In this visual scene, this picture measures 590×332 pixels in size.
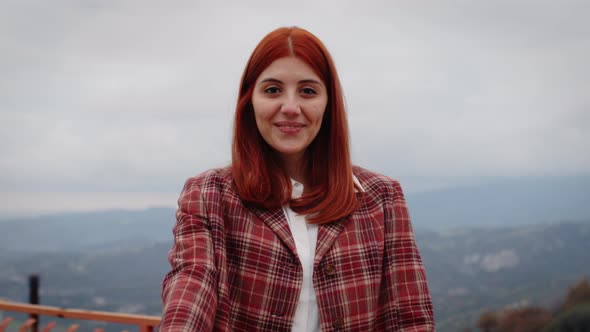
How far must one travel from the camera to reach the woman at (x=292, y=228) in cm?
131

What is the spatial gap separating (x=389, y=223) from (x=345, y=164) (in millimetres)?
216

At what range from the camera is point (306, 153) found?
157 centimetres

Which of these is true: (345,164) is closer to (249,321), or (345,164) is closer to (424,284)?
(424,284)

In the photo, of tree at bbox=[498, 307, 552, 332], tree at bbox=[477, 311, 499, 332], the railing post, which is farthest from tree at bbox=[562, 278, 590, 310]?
the railing post

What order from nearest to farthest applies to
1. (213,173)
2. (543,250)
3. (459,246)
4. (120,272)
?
(213,173), (543,250), (459,246), (120,272)

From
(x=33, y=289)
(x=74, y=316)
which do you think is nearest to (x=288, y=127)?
(x=74, y=316)

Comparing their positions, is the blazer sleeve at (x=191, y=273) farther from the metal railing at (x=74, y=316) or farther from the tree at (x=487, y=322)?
the tree at (x=487, y=322)

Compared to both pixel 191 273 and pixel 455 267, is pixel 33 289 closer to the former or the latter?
pixel 191 273

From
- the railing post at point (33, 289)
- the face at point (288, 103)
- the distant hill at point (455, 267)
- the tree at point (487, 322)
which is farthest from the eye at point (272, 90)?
the distant hill at point (455, 267)

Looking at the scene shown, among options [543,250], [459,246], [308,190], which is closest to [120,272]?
[459,246]

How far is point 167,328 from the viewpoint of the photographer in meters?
1.17

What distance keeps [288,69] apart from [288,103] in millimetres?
93

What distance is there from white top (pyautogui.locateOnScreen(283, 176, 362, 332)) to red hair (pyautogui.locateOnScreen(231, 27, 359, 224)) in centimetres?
3

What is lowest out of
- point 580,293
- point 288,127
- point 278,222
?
point 580,293
